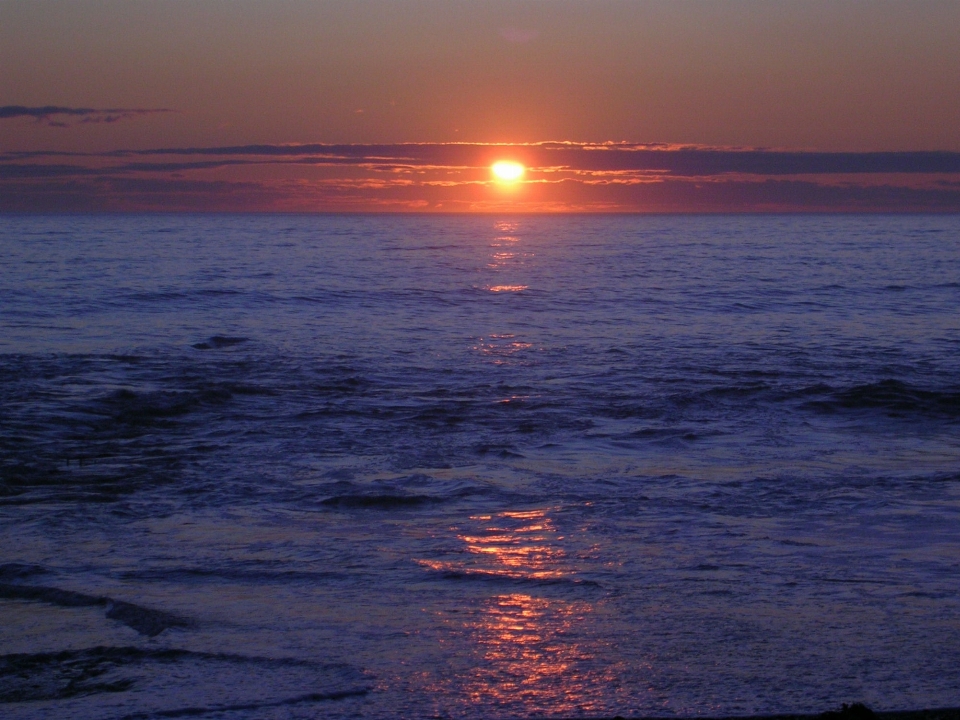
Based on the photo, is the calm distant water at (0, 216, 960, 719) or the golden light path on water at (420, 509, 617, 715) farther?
the calm distant water at (0, 216, 960, 719)

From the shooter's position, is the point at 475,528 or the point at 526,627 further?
the point at 475,528

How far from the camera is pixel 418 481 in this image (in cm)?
769

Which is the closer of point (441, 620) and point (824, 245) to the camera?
point (441, 620)

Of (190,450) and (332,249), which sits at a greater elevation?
(332,249)

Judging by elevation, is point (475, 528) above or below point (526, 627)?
above

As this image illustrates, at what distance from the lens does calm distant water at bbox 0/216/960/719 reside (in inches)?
158

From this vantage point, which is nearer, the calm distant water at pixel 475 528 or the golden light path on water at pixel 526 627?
the golden light path on water at pixel 526 627

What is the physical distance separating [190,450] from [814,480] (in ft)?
19.1

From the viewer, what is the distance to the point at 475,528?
20.8ft

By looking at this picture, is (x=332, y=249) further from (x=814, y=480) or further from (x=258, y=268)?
(x=814, y=480)

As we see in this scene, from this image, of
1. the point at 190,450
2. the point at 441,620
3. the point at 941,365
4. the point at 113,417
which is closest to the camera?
the point at 441,620

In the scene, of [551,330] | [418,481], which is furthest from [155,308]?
[418,481]

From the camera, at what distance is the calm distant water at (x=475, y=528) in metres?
4.02

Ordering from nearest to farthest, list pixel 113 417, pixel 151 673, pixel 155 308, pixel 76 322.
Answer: pixel 151 673 < pixel 113 417 < pixel 76 322 < pixel 155 308
